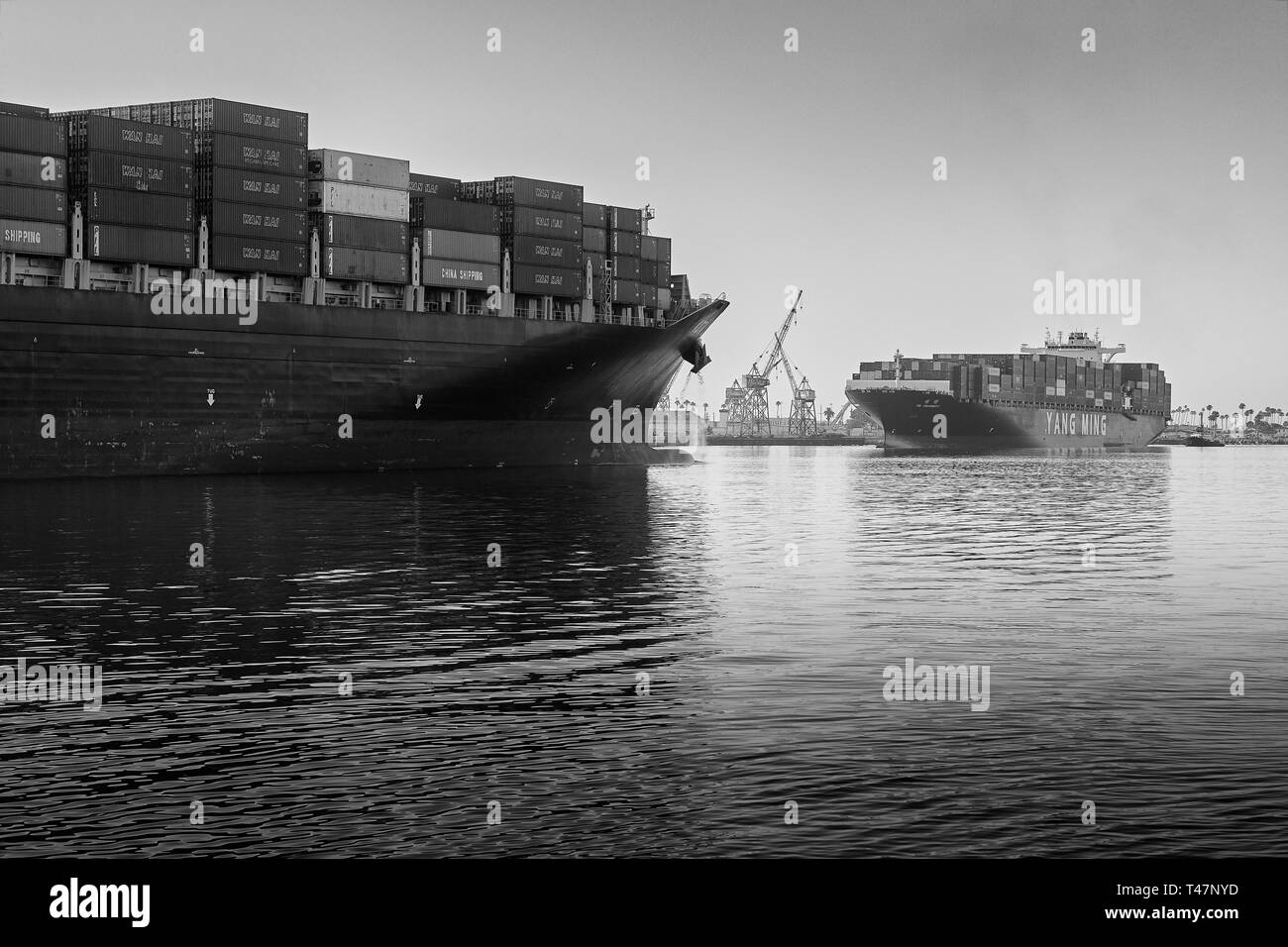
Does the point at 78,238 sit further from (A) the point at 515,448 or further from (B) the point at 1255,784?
(B) the point at 1255,784

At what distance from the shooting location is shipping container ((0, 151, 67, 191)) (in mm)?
57969

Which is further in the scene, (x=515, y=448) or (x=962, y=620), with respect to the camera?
(x=515, y=448)

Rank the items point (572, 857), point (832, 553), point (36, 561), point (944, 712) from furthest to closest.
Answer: point (832, 553)
point (36, 561)
point (944, 712)
point (572, 857)

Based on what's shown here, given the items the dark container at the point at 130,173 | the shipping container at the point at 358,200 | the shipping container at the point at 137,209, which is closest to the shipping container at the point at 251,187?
the shipping container at the point at 358,200

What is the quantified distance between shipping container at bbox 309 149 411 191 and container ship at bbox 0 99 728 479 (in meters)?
0.11

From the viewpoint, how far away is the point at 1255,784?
12.8 m

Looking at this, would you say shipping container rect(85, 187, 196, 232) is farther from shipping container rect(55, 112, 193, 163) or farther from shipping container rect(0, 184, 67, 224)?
shipping container rect(55, 112, 193, 163)

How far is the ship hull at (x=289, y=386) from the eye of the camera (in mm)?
58250

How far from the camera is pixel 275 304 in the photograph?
64.1 meters

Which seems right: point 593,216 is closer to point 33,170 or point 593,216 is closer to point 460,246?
point 460,246

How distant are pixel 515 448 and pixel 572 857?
217ft

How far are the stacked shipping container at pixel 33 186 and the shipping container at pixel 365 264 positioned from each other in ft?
40.4

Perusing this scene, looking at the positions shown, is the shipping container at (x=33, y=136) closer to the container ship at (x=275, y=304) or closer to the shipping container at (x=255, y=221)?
the container ship at (x=275, y=304)
